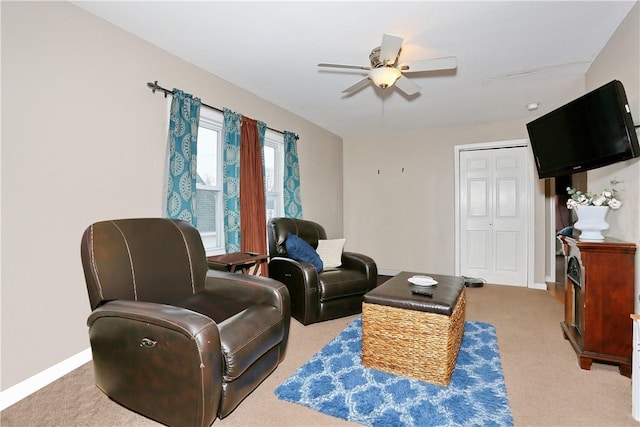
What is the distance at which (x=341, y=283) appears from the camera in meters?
3.06

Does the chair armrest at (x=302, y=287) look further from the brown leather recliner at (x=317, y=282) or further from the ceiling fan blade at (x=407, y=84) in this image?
the ceiling fan blade at (x=407, y=84)

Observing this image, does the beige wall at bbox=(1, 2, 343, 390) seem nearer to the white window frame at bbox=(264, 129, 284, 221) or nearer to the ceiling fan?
the ceiling fan

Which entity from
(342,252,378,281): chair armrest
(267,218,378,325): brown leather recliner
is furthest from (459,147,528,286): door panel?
(267,218,378,325): brown leather recliner

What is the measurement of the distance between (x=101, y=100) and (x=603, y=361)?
12.7 ft

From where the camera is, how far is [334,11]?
2.14 m

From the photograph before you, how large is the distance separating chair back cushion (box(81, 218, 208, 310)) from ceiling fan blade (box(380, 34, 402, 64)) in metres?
1.87

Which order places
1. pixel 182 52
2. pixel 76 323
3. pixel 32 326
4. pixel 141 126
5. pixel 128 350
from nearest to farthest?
1. pixel 128 350
2. pixel 32 326
3. pixel 76 323
4. pixel 141 126
5. pixel 182 52

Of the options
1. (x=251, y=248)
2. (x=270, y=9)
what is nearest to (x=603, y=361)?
(x=251, y=248)

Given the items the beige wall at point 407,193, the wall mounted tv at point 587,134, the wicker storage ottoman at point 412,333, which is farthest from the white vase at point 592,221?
the beige wall at point 407,193

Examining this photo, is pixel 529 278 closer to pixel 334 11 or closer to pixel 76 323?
pixel 334 11

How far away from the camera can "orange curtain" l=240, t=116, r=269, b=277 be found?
3.38 meters

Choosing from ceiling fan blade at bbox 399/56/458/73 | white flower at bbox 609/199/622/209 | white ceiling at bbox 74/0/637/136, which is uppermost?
white ceiling at bbox 74/0/637/136

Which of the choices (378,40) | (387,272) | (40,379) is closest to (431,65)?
(378,40)

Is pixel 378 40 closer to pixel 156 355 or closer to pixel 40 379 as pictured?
pixel 156 355
